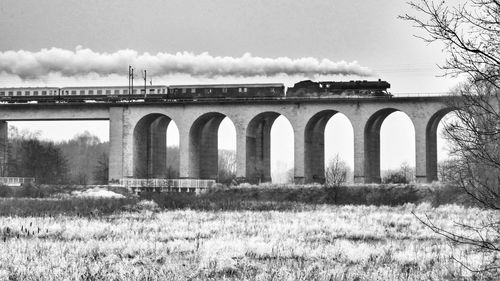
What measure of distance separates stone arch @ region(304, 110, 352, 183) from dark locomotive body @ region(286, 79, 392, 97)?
5.69 ft

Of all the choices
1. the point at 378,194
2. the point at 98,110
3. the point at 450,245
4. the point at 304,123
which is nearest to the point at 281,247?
the point at 450,245

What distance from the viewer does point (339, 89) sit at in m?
55.0

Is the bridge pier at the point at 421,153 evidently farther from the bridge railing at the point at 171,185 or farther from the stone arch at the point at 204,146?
the stone arch at the point at 204,146

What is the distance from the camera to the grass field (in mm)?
10508

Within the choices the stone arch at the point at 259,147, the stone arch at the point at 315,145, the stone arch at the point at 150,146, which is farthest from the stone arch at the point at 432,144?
the stone arch at the point at 150,146

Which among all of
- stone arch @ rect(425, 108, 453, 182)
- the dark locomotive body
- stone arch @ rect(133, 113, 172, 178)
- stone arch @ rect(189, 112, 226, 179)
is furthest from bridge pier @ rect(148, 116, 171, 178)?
stone arch @ rect(425, 108, 453, 182)

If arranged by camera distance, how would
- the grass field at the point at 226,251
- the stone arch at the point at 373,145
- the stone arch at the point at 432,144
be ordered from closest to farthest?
the grass field at the point at 226,251 → the stone arch at the point at 432,144 → the stone arch at the point at 373,145

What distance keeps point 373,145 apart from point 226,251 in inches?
1735

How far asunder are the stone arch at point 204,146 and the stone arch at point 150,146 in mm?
3990

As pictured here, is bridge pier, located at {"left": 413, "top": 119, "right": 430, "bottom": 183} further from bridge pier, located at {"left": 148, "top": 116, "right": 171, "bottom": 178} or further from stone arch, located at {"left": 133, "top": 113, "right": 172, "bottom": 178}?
bridge pier, located at {"left": 148, "top": 116, "right": 171, "bottom": 178}

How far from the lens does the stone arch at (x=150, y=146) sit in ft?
194

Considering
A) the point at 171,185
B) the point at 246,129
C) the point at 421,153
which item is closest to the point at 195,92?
the point at 246,129

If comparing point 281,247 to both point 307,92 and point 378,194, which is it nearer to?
point 378,194

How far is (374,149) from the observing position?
5600cm
